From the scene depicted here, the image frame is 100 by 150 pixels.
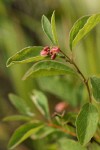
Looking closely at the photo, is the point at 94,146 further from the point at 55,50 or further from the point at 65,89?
the point at 65,89

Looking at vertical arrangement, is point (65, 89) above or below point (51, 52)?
below

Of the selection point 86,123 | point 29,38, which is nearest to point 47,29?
point 86,123

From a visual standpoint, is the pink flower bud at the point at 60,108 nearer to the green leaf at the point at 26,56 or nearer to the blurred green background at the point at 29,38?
the green leaf at the point at 26,56

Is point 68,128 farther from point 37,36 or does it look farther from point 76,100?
point 37,36

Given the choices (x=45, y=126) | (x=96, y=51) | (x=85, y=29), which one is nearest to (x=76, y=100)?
(x=45, y=126)

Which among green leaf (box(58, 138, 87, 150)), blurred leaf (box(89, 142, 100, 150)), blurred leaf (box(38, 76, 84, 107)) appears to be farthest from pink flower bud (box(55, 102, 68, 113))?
blurred leaf (box(89, 142, 100, 150))

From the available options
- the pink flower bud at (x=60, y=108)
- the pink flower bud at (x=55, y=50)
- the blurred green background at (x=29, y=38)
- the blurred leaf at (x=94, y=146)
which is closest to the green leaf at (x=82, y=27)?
the pink flower bud at (x=55, y=50)
